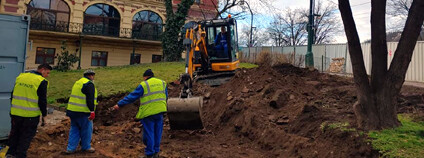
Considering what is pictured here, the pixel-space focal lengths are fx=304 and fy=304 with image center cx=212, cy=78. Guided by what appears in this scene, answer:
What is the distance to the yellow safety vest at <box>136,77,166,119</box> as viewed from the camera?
5305 millimetres

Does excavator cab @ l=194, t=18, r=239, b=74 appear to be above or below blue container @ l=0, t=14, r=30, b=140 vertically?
above

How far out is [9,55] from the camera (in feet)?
18.4

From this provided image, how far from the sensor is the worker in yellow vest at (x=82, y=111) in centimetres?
522

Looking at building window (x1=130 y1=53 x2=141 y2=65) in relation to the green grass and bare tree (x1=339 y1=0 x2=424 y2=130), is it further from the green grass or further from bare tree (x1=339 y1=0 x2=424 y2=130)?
the green grass

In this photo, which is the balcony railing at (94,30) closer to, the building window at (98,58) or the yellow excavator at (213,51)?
the building window at (98,58)

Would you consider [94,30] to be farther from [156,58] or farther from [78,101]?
[78,101]

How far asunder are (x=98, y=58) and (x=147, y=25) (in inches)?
209

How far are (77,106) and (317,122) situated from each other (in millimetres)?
4430

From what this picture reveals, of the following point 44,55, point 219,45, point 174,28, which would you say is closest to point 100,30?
point 44,55

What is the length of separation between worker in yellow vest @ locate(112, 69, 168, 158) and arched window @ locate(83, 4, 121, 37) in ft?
72.2

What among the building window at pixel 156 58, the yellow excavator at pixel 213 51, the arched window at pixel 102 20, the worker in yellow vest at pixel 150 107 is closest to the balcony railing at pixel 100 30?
the arched window at pixel 102 20

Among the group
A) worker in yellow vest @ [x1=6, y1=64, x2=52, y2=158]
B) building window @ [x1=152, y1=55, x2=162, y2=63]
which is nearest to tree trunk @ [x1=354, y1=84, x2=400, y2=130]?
worker in yellow vest @ [x1=6, y1=64, x2=52, y2=158]

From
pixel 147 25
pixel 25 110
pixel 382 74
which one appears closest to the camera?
pixel 25 110

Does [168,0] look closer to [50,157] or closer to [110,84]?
[110,84]
